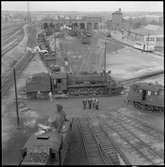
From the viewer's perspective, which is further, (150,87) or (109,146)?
(150,87)

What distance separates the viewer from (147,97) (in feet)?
76.2

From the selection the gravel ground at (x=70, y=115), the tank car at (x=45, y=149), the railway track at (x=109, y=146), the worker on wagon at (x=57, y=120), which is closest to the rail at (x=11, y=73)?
the gravel ground at (x=70, y=115)

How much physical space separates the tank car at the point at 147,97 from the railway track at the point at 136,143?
12.3 feet

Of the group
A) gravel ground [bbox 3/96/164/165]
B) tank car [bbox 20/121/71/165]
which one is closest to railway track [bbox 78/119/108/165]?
gravel ground [bbox 3/96/164/165]

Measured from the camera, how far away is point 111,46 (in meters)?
60.8

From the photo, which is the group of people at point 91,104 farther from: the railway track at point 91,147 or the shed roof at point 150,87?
the shed roof at point 150,87

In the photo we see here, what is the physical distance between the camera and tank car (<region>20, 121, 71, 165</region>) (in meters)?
11.2

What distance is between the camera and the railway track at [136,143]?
15.5m

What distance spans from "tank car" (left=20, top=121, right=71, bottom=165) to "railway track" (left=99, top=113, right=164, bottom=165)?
17.1 ft

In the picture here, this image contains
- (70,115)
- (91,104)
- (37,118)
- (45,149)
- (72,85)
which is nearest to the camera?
(45,149)

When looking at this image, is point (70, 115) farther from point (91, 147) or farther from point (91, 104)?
point (91, 147)

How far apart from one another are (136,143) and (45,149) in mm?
7866

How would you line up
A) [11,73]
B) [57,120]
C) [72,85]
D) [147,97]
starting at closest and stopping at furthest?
1. [57,120]
2. [147,97]
3. [72,85]
4. [11,73]

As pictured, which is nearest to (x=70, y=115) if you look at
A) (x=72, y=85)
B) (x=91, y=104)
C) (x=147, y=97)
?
(x=91, y=104)
